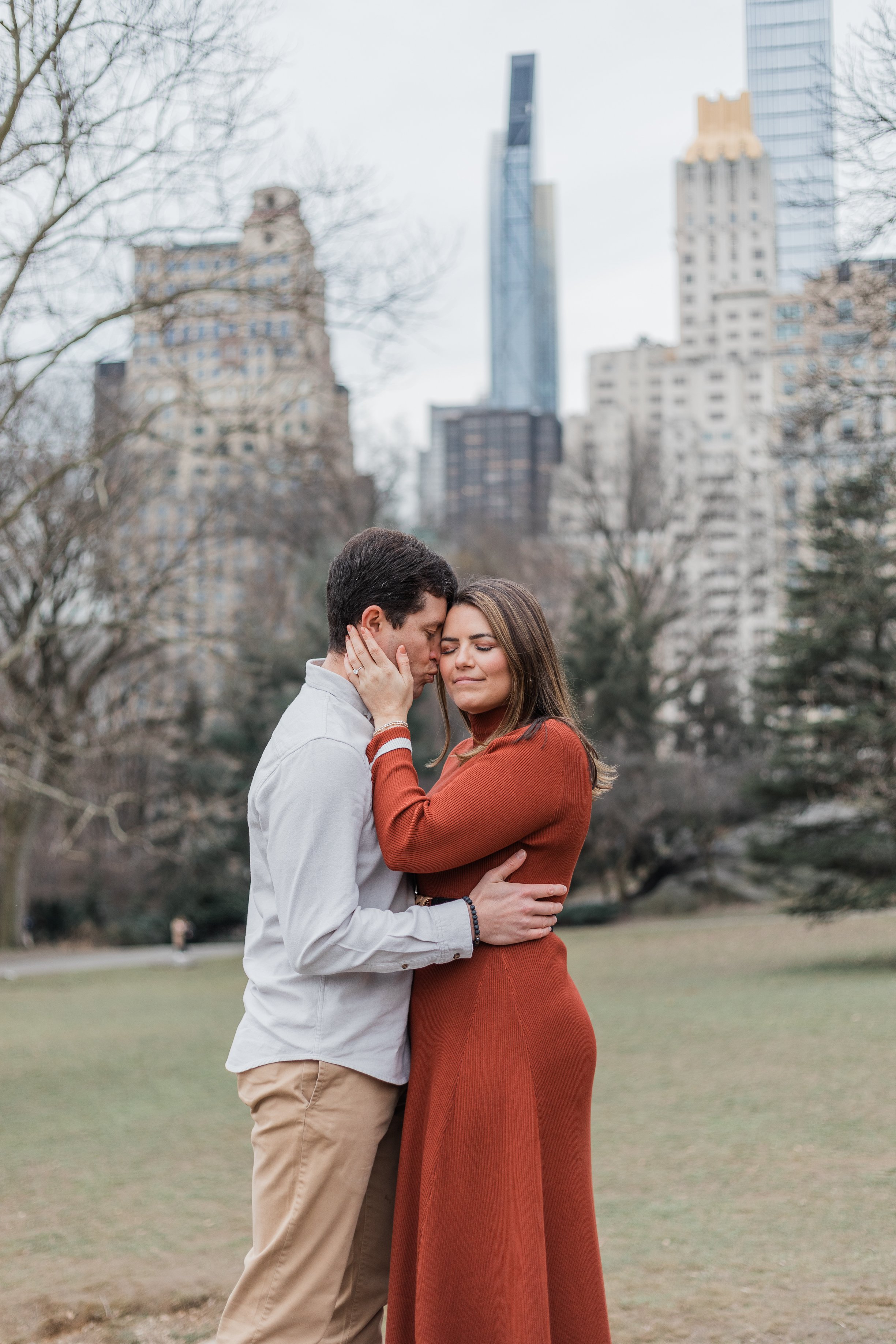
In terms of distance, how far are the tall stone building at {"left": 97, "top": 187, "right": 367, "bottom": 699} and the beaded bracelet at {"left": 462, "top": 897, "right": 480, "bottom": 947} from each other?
7013mm

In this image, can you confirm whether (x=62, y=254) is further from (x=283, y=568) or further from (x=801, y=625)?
(x=283, y=568)

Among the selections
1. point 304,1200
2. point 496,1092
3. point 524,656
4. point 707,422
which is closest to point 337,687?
point 524,656

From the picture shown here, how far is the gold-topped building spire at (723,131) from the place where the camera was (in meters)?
144

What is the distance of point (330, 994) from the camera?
8.80ft

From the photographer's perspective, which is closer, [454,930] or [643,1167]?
[454,930]

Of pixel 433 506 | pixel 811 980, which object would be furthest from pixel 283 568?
pixel 811 980

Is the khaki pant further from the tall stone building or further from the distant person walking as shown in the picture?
the distant person walking

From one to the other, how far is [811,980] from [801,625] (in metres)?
7.64

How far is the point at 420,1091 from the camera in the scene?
9.02 feet

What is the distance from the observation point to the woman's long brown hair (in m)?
2.85

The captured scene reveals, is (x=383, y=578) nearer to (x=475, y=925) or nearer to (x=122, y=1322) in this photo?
(x=475, y=925)

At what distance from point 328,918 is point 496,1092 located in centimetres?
55

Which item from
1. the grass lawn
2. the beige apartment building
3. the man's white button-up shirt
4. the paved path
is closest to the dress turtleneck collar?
the man's white button-up shirt

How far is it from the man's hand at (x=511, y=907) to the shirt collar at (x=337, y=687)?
473 millimetres
